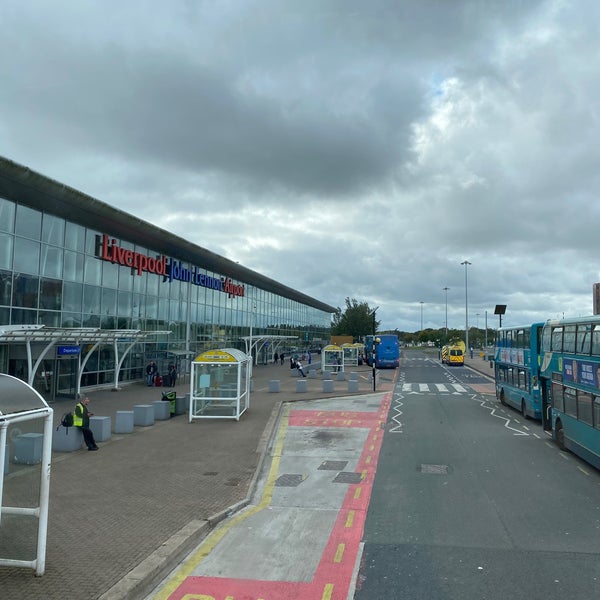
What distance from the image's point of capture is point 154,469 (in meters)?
12.0

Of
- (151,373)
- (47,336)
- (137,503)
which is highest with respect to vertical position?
(47,336)

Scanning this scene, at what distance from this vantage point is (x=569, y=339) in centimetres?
1395

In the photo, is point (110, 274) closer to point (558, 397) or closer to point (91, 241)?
point (91, 241)

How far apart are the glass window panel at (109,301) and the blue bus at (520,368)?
67.7ft

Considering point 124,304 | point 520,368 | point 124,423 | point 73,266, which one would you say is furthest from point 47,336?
point 520,368

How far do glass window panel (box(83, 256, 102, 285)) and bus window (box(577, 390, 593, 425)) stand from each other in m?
23.5

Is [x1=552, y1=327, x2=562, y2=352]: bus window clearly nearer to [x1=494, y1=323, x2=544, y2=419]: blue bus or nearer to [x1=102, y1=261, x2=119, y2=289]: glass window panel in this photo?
[x1=494, y1=323, x2=544, y2=419]: blue bus

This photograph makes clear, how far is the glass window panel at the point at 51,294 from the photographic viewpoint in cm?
2450

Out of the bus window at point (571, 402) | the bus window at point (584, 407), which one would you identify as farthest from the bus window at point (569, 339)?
the bus window at point (584, 407)

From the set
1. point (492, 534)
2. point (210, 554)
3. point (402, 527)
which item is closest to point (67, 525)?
point (210, 554)

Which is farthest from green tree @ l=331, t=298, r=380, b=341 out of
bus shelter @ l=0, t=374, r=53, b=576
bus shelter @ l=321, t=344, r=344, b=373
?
bus shelter @ l=0, t=374, r=53, b=576

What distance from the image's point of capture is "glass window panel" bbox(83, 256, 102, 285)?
2802 cm

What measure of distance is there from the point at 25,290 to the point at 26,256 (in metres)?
1.49

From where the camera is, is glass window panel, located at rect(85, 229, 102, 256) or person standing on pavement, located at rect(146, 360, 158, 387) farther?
person standing on pavement, located at rect(146, 360, 158, 387)
